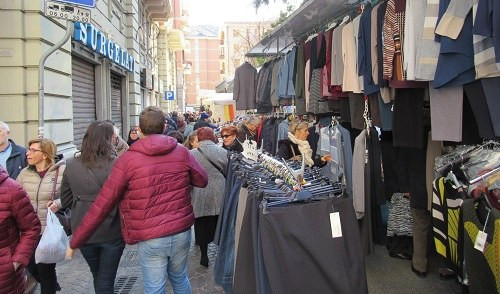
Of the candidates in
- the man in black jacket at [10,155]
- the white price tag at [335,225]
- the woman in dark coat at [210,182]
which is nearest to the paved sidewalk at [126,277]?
the woman in dark coat at [210,182]

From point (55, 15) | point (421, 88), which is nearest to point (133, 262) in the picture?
point (55, 15)

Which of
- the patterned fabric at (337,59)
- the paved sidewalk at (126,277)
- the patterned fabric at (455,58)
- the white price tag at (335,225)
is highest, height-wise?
the patterned fabric at (337,59)

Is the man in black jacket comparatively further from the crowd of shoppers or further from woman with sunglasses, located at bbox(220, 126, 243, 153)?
woman with sunglasses, located at bbox(220, 126, 243, 153)

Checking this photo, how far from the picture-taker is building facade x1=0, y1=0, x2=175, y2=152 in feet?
19.8

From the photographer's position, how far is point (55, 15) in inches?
165

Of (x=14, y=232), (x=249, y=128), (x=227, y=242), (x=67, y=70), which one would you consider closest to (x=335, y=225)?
(x=227, y=242)

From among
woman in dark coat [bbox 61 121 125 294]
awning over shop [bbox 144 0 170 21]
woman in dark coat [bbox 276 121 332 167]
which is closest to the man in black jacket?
woman in dark coat [bbox 61 121 125 294]

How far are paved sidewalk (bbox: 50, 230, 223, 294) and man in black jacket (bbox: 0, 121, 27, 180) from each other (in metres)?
1.38

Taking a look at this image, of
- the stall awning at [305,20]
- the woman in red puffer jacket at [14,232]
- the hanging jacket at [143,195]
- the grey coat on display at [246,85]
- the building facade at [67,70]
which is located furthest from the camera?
the grey coat on display at [246,85]

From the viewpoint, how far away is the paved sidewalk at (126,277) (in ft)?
14.8

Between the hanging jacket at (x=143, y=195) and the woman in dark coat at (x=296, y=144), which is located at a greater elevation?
the woman in dark coat at (x=296, y=144)

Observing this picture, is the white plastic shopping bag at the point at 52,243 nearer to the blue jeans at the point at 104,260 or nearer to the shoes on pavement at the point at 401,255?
the blue jeans at the point at 104,260

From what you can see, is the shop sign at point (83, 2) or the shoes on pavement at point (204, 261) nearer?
the shop sign at point (83, 2)

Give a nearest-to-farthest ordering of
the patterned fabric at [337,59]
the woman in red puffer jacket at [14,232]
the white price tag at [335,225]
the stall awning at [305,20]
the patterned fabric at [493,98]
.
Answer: the white price tag at [335,225] < the patterned fabric at [493,98] < the woman in red puffer jacket at [14,232] < the patterned fabric at [337,59] < the stall awning at [305,20]
